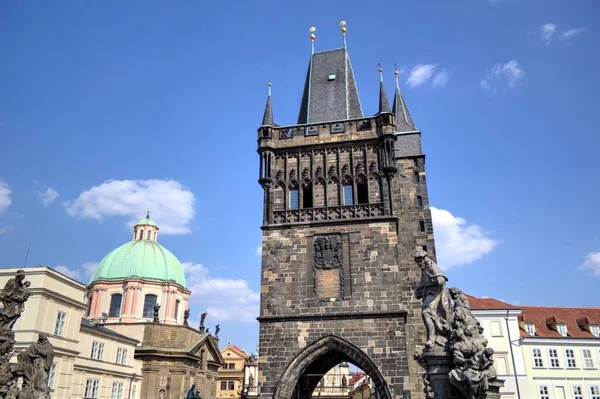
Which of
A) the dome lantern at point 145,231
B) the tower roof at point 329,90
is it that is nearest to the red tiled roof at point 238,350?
the dome lantern at point 145,231

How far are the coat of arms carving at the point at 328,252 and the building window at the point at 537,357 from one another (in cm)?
1663

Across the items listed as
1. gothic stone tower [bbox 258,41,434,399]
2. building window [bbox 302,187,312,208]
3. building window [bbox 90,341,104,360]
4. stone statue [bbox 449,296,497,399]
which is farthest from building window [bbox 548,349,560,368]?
stone statue [bbox 449,296,497,399]

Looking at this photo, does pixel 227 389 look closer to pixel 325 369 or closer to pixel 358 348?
pixel 325 369

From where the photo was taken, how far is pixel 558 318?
34031mm

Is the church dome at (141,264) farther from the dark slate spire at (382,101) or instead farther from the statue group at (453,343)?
the statue group at (453,343)

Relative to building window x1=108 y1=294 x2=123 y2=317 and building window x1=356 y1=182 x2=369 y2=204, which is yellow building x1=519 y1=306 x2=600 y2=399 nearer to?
building window x1=356 y1=182 x2=369 y2=204

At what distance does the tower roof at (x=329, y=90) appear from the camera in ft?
89.9

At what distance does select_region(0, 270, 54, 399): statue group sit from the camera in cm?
906

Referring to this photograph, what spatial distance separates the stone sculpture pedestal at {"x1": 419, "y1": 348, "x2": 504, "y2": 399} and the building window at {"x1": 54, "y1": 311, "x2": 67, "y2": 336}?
22.2m

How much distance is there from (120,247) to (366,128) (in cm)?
3003

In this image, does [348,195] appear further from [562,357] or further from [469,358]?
[562,357]

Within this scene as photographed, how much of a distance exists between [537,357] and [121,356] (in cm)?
2647

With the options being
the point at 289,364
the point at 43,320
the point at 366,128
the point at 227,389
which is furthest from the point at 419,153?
the point at 227,389

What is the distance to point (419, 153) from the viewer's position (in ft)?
86.8
